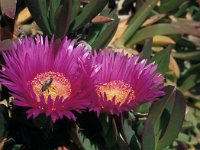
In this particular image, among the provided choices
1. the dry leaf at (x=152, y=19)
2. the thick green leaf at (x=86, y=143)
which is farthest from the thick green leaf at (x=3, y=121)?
the dry leaf at (x=152, y=19)

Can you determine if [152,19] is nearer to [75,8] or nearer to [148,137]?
[75,8]

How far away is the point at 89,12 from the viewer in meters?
1.03

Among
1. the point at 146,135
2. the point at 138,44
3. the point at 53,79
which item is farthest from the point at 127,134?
the point at 138,44

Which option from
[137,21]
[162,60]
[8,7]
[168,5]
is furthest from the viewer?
[168,5]

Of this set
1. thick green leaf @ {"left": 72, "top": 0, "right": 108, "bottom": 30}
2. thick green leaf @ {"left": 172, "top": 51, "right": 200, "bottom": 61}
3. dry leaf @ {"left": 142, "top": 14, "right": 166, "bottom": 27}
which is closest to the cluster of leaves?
thick green leaf @ {"left": 72, "top": 0, "right": 108, "bottom": 30}

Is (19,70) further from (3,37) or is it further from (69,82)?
(3,37)

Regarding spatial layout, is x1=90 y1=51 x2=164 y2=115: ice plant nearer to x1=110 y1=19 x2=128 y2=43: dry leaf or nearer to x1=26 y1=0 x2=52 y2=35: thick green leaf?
x1=26 y1=0 x2=52 y2=35: thick green leaf

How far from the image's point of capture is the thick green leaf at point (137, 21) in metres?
1.33

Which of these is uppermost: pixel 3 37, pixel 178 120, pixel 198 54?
pixel 3 37

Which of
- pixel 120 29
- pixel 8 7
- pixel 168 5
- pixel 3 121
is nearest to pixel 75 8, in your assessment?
pixel 8 7

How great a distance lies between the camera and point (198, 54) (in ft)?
4.88

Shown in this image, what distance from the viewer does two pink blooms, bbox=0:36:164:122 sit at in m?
0.84

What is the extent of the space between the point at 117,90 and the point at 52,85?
0.39 ft

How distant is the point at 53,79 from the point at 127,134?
168mm
